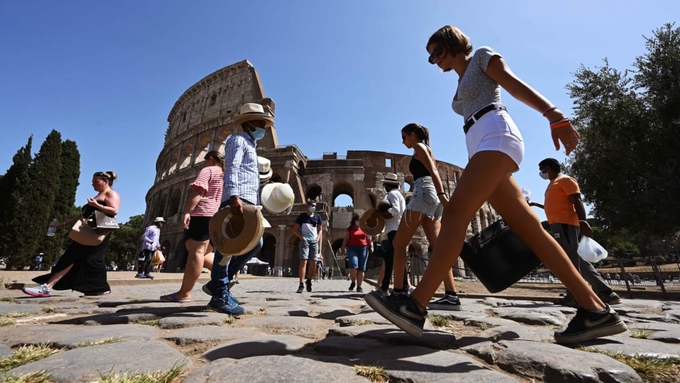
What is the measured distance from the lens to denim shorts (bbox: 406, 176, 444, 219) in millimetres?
3365

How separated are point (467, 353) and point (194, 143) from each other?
3467cm

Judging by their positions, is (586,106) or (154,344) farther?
(586,106)

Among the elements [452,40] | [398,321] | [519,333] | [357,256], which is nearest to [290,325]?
[398,321]

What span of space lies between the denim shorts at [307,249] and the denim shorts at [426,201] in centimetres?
331

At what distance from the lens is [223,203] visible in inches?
119

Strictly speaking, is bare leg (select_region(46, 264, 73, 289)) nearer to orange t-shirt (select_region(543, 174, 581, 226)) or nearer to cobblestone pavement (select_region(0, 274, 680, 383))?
cobblestone pavement (select_region(0, 274, 680, 383))

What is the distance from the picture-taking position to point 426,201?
11.1 ft

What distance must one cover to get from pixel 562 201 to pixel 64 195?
30.1 metres

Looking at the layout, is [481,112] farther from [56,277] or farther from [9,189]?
[9,189]

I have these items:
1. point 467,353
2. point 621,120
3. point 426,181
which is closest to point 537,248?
point 467,353

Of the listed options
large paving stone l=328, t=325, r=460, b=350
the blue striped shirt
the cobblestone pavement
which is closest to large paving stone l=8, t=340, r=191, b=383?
the cobblestone pavement

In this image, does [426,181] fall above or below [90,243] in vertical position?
above

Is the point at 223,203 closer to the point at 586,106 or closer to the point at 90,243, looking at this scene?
the point at 90,243

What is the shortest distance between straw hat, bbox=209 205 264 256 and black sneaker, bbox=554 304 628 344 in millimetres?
2103
